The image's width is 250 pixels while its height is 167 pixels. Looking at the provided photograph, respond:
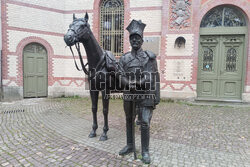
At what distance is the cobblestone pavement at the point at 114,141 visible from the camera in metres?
2.67

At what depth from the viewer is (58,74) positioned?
904 cm

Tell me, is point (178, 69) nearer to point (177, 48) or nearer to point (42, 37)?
point (177, 48)

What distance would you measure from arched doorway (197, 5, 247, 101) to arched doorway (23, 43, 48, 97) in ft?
27.6

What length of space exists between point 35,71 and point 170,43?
7411 millimetres

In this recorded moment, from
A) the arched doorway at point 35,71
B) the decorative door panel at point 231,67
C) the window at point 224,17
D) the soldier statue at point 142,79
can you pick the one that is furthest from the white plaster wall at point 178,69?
the arched doorway at point 35,71

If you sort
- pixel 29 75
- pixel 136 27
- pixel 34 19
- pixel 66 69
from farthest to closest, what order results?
pixel 66 69 < pixel 29 75 < pixel 34 19 < pixel 136 27

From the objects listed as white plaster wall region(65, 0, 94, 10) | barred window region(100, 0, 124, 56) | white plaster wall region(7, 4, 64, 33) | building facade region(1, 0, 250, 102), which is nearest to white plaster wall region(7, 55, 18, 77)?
building facade region(1, 0, 250, 102)

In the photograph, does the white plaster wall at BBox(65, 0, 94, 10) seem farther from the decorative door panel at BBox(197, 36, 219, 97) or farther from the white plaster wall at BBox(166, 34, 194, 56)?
the decorative door panel at BBox(197, 36, 219, 97)

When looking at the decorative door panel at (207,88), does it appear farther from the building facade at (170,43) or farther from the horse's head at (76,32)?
the horse's head at (76,32)

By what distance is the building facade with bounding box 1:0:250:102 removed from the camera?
299 inches

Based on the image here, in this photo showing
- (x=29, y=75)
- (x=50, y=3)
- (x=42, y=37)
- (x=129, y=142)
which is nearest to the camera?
(x=129, y=142)

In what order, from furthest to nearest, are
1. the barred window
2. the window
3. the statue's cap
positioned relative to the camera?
the barred window, the window, the statue's cap

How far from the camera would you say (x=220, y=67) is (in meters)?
7.80

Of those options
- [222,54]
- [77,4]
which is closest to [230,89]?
[222,54]
